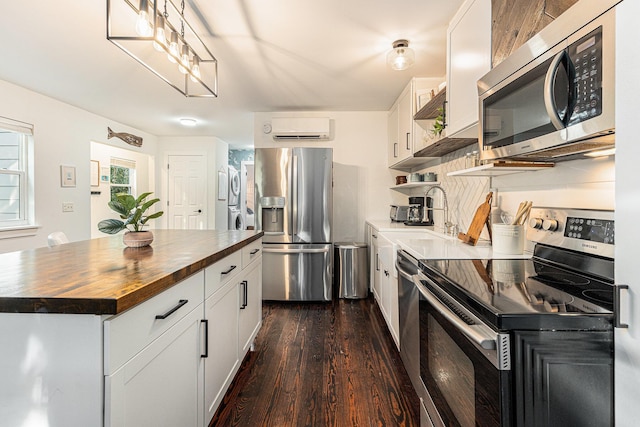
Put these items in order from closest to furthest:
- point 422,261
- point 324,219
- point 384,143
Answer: point 422,261, point 324,219, point 384,143

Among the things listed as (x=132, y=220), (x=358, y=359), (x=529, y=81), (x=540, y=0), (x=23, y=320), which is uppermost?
(x=540, y=0)

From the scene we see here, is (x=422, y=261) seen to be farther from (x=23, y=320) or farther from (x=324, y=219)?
(x=324, y=219)

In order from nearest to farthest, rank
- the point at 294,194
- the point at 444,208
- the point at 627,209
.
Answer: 1. the point at 627,209
2. the point at 444,208
3. the point at 294,194

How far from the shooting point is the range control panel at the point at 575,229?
1130mm

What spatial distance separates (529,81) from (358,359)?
1990mm

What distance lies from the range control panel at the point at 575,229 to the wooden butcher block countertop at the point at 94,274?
1.47m

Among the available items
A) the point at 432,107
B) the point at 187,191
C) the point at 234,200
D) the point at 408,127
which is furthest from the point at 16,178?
the point at 432,107

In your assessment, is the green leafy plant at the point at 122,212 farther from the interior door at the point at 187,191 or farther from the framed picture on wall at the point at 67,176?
the interior door at the point at 187,191

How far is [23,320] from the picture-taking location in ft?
2.72

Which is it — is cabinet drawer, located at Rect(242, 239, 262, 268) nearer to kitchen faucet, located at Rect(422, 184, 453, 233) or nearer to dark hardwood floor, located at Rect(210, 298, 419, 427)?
dark hardwood floor, located at Rect(210, 298, 419, 427)

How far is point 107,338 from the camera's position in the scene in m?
0.81

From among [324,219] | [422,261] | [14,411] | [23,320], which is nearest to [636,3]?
[422,261]

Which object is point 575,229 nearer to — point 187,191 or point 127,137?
point 127,137

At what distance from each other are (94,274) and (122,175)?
5.81 metres
